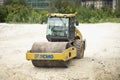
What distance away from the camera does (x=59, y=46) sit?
1605cm

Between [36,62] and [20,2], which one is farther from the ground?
[36,62]

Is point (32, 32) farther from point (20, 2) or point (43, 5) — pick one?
point (43, 5)

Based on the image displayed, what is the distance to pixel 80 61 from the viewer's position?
57.3ft

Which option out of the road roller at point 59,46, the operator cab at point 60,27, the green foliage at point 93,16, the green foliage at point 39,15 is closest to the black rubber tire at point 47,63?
the road roller at point 59,46

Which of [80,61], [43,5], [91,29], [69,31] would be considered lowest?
[43,5]

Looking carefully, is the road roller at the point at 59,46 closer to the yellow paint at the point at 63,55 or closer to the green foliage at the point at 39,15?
the yellow paint at the point at 63,55

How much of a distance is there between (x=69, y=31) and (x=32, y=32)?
1540cm

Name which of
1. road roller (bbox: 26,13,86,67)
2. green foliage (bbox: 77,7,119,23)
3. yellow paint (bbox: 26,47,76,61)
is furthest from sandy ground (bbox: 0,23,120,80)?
green foliage (bbox: 77,7,119,23)

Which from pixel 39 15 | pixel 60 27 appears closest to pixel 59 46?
pixel 60 27

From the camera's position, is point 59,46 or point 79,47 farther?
point 79,47

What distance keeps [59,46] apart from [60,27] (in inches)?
65.3

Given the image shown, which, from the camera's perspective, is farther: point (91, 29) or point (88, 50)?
point (91, 29)

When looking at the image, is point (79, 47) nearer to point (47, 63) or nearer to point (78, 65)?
point (78, 65)

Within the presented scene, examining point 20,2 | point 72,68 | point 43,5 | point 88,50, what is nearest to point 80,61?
point 72,68
